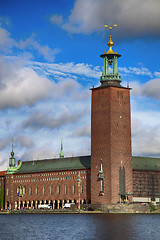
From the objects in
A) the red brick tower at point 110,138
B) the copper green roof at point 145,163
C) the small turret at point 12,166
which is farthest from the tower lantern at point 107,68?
the small turret at point 12,166

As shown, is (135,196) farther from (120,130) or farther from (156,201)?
(120,130)

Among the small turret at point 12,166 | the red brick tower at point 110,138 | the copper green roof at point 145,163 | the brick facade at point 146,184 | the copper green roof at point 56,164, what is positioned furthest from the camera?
the small turret at point 12,166

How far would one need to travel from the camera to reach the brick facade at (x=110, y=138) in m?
128

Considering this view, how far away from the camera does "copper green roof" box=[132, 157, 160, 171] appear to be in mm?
141875

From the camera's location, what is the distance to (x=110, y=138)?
129 meters

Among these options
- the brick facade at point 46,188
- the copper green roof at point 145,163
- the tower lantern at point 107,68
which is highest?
the tower lantern at point 107,68

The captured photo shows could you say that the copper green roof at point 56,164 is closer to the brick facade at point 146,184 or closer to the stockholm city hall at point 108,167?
the stockholm city hall at point 108,167

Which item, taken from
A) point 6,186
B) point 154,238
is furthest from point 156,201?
point 154,238

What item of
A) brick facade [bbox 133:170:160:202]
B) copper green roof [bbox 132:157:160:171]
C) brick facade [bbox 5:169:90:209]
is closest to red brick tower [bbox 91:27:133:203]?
brick facade [bbox 133:170:160:202]

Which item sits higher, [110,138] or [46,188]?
[110,138]

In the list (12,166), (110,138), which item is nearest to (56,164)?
(12,166)

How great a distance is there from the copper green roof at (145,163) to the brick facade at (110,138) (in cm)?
1115

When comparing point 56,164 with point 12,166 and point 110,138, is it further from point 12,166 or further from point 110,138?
point 110,138

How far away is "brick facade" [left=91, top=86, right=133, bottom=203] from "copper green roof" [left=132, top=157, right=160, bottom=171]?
11148 millimetres
